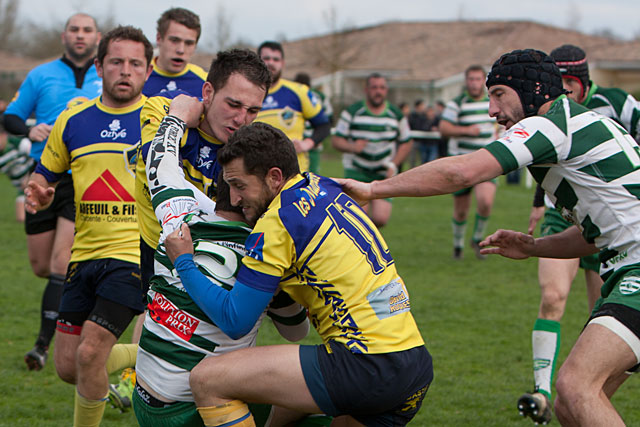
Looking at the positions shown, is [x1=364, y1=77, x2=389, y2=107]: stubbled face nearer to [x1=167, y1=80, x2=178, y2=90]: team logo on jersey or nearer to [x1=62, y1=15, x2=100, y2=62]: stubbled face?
[x1=62, y1=15, x2=100, y2=62]: stubbled face

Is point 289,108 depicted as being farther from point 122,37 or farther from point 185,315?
point 185,315

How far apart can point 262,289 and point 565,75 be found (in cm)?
333

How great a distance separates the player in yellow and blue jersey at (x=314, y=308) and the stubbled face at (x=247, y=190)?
0.08 ft

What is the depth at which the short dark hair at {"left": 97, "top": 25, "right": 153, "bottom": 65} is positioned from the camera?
16.6 ft

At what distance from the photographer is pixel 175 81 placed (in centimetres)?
640

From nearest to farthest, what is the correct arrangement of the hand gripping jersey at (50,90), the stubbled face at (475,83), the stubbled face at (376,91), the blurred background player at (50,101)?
the blurred background player at (50,101)
the hand gripping jersey at (50,90)
the stubbled face at (376,91)
the stubbled face at (475,83)

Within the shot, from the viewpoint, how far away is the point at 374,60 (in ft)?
182

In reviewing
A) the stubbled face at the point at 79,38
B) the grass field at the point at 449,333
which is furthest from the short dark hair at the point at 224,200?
the stubbled face at the point at 79,38

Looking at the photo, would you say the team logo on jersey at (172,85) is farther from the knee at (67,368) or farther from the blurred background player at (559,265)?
the blurred background player at (559,265)

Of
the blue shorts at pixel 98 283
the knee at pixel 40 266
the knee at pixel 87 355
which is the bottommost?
the knee at pixel 40 266

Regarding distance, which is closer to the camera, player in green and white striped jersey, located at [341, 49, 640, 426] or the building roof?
player in green and white striped jersey, located at [341, 49, 640, 426]

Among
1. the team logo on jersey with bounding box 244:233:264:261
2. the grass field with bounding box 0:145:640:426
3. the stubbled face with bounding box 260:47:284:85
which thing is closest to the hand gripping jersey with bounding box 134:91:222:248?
the team logo on jersey with bounding box 244:233:264:261

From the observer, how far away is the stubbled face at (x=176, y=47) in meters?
6.29

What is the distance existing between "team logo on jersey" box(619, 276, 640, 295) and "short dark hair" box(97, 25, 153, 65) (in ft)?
10.5
